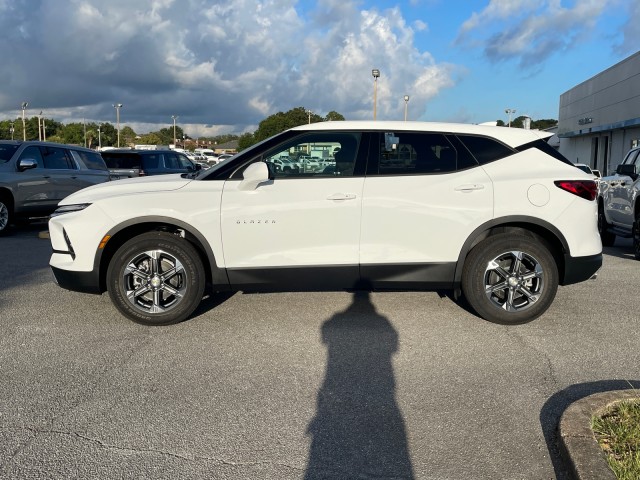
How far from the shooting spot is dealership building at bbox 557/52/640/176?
99.1 ft

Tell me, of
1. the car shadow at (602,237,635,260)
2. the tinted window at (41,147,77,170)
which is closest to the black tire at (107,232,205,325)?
the car shadow at (602,237,635,260)

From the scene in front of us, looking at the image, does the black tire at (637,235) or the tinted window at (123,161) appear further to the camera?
the tinted window at (123,161)

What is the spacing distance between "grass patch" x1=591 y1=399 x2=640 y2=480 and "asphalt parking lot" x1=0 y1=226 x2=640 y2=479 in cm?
26

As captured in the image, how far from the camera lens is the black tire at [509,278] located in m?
5.44

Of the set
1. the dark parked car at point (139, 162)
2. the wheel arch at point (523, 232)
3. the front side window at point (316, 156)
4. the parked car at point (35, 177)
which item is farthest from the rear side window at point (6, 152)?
the wheel arch at point (523, 232)

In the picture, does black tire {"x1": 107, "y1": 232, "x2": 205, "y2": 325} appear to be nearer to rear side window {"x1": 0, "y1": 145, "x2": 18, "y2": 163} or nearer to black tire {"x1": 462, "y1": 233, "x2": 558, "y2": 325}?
black tire {"x1": 462, "y1": 233, "x2": 558, "y2": 325}

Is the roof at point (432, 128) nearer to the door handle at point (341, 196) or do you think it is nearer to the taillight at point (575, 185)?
the taillight at point (575, 185)

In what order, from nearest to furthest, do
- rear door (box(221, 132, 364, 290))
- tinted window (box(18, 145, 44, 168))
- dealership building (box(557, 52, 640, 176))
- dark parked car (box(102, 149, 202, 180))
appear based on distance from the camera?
1. rear door (box(221, 132, 364, 290))
2. tinted window (box(18, 145, 44, 168))
3. dark parked car (box(102, 149, 202, 180))
4. dealership building (box(557, 52, 640, 176))

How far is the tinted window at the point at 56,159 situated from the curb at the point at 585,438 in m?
12.0

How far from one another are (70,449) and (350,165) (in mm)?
3324

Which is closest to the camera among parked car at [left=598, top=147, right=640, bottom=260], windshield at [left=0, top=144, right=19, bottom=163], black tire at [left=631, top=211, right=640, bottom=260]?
black tire at [left=631, top=211, right=640, bottom=260]

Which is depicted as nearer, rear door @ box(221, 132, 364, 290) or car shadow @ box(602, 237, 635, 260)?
rear door @ box(221, 132, 364, 290)

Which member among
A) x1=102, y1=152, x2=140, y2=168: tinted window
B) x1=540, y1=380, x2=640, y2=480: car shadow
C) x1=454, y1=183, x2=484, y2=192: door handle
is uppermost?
x1=102, y1=152, x2=140, y2=168: tinted window

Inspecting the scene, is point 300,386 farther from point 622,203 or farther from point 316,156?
point 622,203
